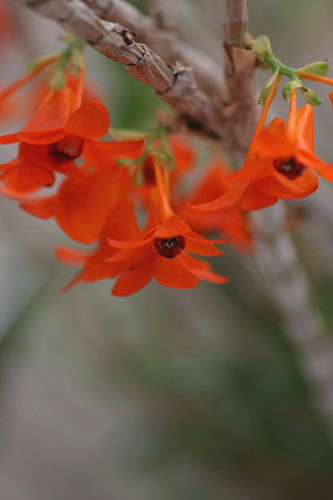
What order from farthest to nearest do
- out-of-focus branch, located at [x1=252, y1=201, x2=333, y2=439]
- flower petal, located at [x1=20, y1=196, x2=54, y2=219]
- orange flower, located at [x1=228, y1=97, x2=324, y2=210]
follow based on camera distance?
out-of-focus branch, located at [x1=252, y1=201, x2=333, y2=439] → flower petal, located at [x1=20, y1=196, x2=54, y2=219] → orange flower, located at [x1=228, y1=97, x2=324, y2=210]

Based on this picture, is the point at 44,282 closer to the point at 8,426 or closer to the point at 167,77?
the point at 8,426

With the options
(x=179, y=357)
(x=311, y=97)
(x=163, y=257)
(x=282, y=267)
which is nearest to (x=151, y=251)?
(x=163, y=257)

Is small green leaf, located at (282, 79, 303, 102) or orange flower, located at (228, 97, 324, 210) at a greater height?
small green leaf, located at (282, 79, 303, 102)

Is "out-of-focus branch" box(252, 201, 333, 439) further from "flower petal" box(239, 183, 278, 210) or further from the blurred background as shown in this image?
"flower petal" box(239, 183, 278, 210)

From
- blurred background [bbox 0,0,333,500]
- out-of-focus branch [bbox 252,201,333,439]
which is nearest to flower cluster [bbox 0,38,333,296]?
out-of-focus branch [bbox 252,201,333,439]

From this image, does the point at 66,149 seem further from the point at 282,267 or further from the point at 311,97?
the point at 282,267

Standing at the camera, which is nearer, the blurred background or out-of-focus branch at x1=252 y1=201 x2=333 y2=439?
out-of-focus branch at x1=252 y1=201 x2=333 y2=439
